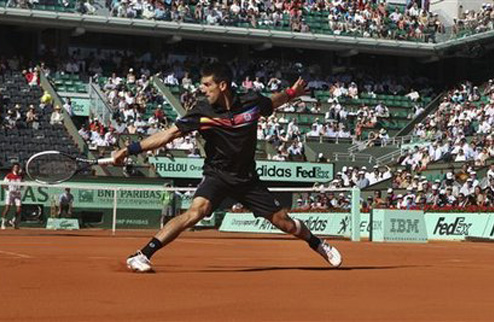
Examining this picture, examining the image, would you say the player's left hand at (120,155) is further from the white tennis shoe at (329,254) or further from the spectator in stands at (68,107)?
the spectator in stands at (68,107)

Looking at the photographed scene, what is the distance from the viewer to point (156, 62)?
46.7m

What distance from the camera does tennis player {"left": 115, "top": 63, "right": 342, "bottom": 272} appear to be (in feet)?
31.1

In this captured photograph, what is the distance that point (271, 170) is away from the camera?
3953 centimetres

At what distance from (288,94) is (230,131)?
96 cm

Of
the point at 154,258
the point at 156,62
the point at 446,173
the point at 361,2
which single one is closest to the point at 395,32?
the point at 361,2

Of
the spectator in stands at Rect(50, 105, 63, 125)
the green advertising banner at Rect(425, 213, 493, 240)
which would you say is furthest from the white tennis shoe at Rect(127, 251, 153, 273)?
the spectator in stands at Rect(50, 105, 63, 125)

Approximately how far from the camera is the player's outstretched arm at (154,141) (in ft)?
30.2

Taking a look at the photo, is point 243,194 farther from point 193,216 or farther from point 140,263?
point 140,263

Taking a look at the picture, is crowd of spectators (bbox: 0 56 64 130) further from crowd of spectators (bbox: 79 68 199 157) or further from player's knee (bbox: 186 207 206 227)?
player's knee (bbox: 186 207 206 227)

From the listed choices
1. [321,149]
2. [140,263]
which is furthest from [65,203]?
[140,263]

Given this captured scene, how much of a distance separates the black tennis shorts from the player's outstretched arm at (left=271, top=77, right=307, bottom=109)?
0.86m

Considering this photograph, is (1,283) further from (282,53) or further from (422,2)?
(422,2)

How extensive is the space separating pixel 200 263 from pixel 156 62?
3552cm

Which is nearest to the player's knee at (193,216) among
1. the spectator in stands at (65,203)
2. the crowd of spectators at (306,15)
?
the spectator in stands at (65,203)
